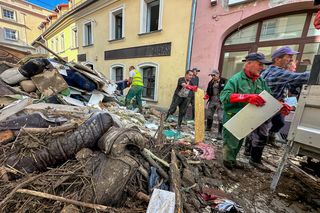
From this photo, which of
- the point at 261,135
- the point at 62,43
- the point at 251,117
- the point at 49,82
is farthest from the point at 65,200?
the point at 62,43

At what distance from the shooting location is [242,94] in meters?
2.21

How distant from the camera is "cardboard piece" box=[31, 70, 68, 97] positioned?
12.3 ft

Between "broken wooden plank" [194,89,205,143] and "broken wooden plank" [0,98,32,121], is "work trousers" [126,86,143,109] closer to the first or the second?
"broken wooden plank" [194,89,205,143]

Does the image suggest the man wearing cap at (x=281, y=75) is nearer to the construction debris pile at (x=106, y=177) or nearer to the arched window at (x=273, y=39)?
the construction debris pile at (x=106, y=177)

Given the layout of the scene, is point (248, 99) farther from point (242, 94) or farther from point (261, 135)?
point (261, 135)

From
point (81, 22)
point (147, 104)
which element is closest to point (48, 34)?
point (81, 22)

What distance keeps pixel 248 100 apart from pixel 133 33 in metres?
7.11

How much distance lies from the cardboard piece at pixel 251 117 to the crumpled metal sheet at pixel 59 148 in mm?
1687

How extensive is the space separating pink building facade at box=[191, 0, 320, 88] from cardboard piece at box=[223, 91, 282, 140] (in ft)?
9.71

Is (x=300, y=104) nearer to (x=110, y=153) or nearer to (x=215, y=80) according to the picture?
(x=110, y=153)

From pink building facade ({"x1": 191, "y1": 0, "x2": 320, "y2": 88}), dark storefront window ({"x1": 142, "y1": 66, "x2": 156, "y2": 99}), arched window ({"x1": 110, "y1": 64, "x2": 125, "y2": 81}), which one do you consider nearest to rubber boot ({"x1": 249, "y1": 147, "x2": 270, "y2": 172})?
pink building facade ({"x1": 191, "y1": 0, "x2": 320, "y2": 88})

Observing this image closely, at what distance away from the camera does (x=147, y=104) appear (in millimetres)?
7469

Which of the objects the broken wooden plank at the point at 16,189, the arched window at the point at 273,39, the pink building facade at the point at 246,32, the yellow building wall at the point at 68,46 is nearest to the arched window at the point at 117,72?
the pink building facade at the point at 246,32

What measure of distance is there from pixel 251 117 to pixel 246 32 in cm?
398
